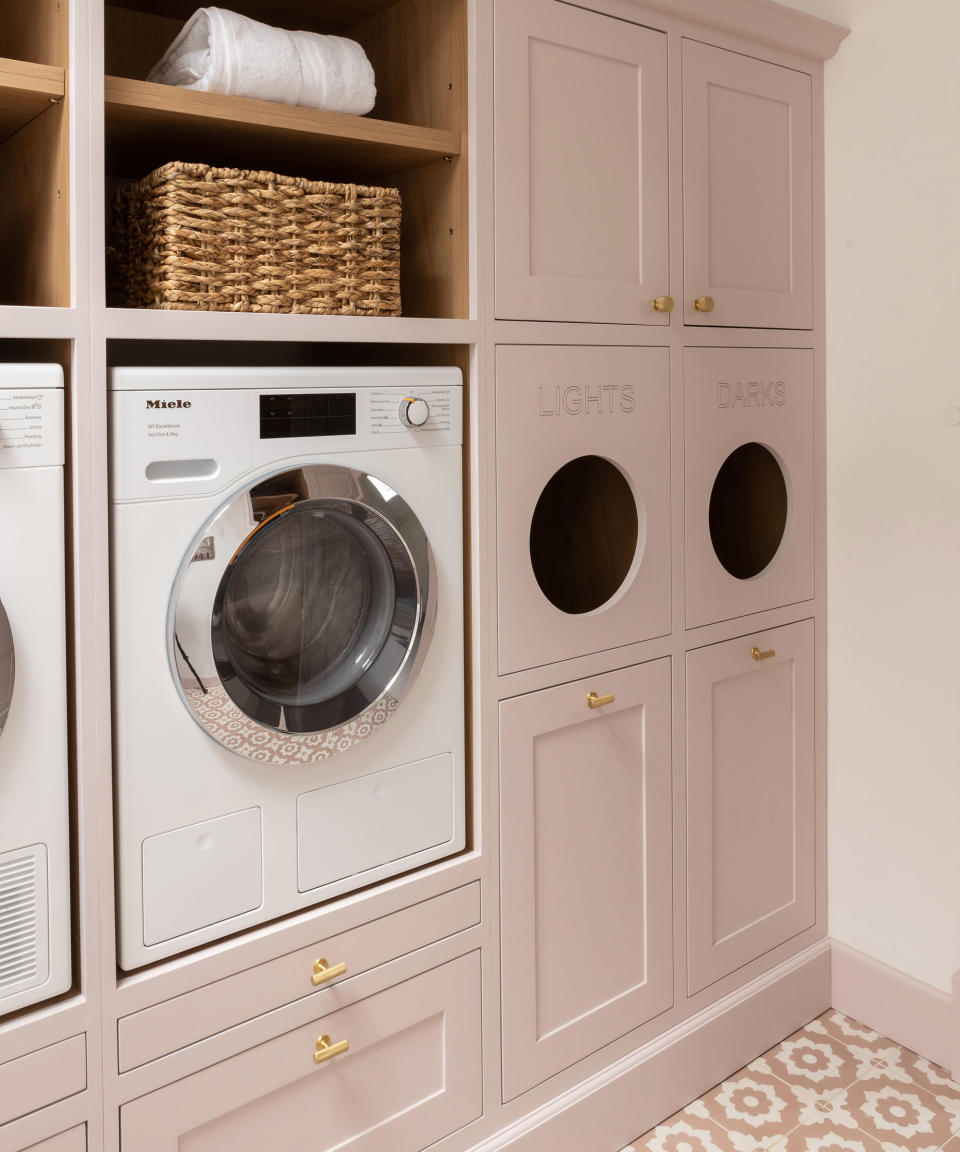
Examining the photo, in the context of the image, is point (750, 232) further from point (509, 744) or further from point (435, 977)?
point (435, 977)

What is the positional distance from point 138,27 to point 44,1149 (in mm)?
1720

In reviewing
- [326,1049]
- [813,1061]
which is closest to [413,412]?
[326,1049]

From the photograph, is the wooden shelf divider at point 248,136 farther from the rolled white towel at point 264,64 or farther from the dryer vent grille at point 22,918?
the dryer vent grille at point 22,918

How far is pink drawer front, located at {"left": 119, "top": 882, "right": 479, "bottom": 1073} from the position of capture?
143 cm

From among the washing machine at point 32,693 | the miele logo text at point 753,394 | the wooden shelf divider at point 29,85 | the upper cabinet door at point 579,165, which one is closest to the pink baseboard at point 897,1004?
the miele logo text at point 753,394

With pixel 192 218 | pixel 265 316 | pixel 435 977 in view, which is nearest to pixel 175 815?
pixel 435 977

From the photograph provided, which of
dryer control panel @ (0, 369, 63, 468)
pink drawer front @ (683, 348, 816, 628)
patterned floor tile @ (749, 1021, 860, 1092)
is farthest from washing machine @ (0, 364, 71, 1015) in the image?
patterned floor tile @ (749, 1021, 860, 1092)

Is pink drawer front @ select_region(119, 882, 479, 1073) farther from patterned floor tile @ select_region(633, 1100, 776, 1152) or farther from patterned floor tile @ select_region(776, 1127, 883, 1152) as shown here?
patterned floor tile @ select_region(776, 1127, 883, 1152)

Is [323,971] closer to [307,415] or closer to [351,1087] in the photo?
[351,1087]

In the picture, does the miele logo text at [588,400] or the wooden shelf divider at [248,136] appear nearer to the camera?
the wooden shelf divider at [248,136]

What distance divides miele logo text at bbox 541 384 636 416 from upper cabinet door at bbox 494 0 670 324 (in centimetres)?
12

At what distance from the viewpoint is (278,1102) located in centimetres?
156

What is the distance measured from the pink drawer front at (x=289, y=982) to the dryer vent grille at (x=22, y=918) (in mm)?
161

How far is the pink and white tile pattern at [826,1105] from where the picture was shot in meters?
2.00
